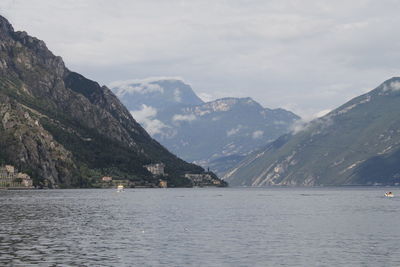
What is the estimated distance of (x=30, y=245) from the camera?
113 meters

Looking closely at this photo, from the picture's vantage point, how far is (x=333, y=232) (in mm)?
140625

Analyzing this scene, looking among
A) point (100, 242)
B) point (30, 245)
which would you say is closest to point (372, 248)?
point (100, 242)

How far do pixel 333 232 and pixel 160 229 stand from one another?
121 feet

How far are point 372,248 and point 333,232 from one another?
27929 millimetres

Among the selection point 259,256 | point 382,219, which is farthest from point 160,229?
point 382,219

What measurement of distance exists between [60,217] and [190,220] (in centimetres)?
3552

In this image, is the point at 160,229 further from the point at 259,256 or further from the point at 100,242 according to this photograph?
the point at 259,256

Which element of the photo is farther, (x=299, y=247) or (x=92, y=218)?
(x=92, y=218)

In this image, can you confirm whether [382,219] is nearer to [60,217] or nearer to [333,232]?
[333,232]

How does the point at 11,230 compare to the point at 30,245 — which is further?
the point at 11,230

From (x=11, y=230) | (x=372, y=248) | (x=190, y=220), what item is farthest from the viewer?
(x=190, y=220)

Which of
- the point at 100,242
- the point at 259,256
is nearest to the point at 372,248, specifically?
the point at 259,256

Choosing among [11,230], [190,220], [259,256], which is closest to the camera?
[259,256]

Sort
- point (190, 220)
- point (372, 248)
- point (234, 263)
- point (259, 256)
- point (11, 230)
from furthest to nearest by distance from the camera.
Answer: point (190, 220)
point (11, 230)
point (372, 248)
point (259, 256)
point (234, 263)
